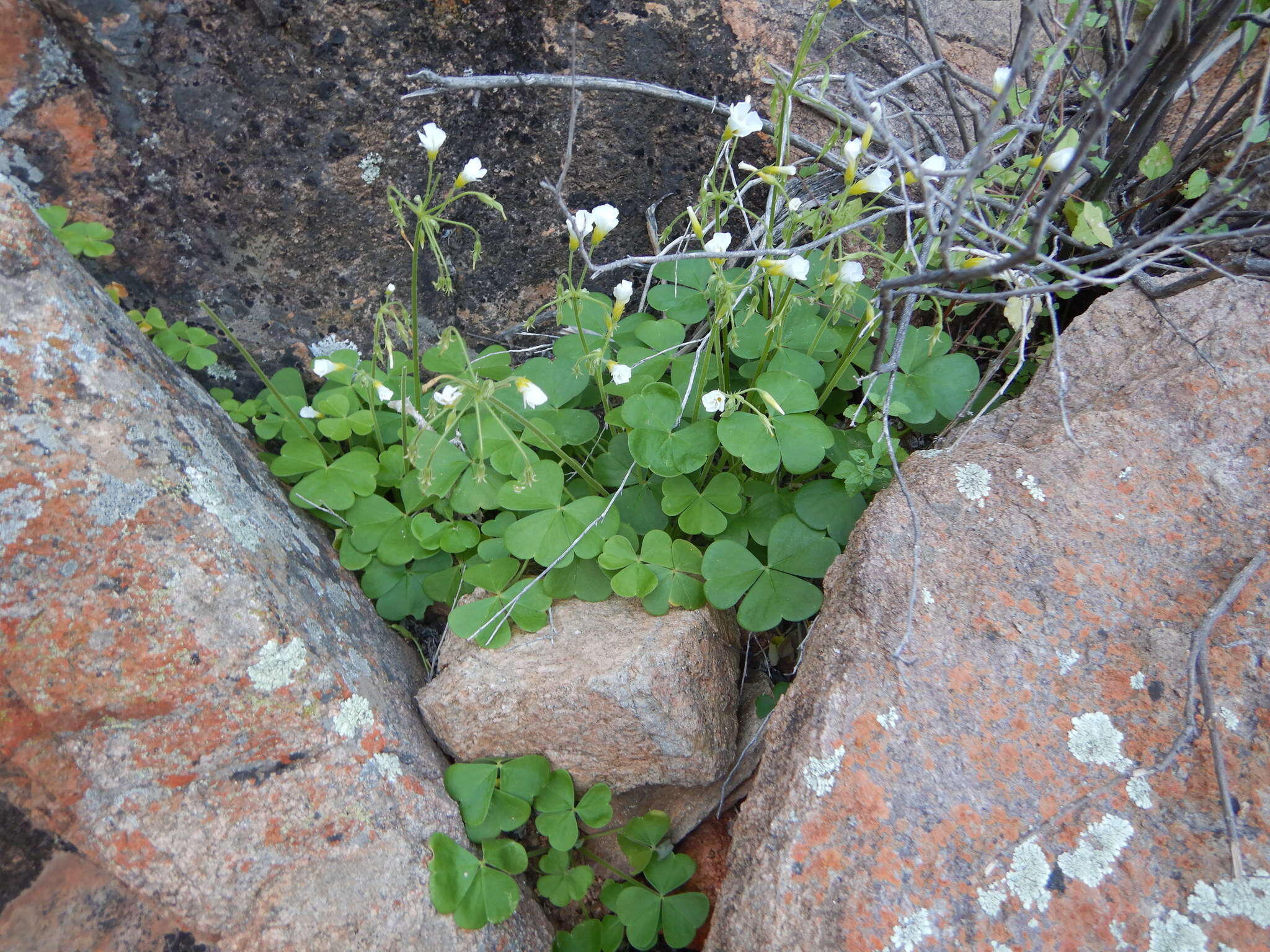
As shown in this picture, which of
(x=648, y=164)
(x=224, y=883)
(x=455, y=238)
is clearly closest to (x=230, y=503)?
(x=224, y=883)

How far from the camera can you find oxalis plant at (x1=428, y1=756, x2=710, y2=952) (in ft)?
6.36

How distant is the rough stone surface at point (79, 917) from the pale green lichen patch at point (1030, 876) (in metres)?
1.61

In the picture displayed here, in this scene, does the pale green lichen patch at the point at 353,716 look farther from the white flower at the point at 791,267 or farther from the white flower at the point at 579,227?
the white flower at the point at 791,267

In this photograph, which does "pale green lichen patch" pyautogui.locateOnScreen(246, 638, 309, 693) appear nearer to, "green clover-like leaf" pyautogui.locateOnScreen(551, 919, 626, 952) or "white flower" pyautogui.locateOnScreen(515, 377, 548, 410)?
"white flower" pyautogui.locateOnScreen(515, 377, 548, 410)

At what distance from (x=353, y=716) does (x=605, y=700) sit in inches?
23.2

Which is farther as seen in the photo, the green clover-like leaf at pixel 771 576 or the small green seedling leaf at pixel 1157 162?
the small green seedling leaf at pixel 1157 162

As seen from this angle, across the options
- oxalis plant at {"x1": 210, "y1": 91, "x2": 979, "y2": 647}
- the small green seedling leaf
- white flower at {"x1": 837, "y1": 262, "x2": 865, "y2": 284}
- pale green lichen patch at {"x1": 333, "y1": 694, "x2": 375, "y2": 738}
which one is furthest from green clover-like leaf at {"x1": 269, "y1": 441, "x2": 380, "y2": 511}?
the small green seedling leaf

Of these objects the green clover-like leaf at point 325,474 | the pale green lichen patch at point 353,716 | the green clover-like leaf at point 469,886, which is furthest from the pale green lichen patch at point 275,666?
the green clover-like leaf at point 325,474

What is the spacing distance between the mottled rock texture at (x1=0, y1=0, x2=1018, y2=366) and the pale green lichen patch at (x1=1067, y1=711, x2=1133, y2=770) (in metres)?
1.84

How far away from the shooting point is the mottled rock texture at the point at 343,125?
2260 mm

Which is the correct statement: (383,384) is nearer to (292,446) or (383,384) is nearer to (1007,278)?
(292,446)

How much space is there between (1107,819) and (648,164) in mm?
→ 2149

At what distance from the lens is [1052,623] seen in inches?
63.7

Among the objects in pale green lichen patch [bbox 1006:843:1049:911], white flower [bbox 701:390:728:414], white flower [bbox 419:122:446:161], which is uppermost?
white flower [bbox 419:122:446:161]
